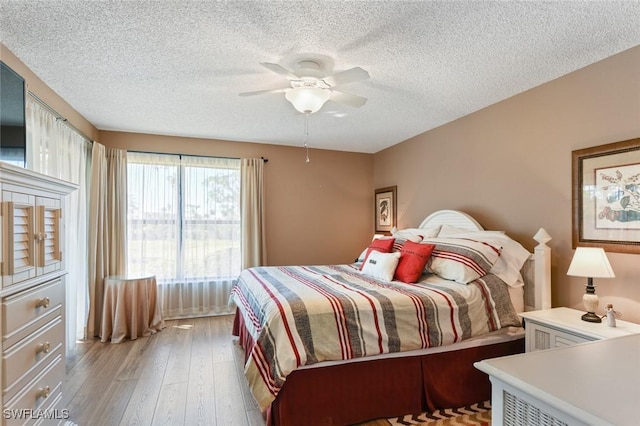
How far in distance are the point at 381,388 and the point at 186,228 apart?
11.1ft

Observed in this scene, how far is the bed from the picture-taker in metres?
2.01

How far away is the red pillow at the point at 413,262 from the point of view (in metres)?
2.84

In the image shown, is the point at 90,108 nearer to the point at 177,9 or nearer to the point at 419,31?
the point at 177,9

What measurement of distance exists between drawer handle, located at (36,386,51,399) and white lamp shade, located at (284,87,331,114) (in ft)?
7.51

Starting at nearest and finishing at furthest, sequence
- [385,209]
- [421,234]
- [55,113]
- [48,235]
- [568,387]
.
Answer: [568,387]
[48,235]
[55,113]
[421,234]
[385,209]

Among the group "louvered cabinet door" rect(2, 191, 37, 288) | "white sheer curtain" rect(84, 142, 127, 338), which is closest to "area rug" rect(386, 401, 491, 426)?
"louvered cabinet door" rect(2, 191, 37, 288)

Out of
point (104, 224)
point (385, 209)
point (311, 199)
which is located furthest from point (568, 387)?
point (104, 224)

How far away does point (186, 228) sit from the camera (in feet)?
14.7

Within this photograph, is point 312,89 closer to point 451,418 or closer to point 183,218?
point 451,418

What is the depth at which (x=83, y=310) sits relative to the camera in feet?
11.9

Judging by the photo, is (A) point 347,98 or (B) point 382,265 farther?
(B) point 382,265

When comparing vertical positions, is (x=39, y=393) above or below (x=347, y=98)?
below

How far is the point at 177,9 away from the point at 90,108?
2.25m

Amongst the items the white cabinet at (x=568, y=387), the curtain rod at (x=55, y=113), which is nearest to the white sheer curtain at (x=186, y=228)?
the curtain rod at (x=55, y=113)
